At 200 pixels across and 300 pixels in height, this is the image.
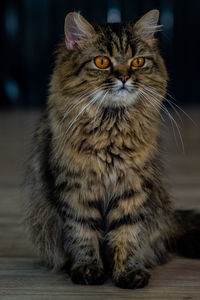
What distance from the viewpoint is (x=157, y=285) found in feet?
6.26

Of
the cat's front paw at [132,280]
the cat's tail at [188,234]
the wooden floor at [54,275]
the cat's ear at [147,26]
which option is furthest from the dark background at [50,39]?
the cat's front paw at [132,280]

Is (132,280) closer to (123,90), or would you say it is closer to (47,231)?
(47,231)

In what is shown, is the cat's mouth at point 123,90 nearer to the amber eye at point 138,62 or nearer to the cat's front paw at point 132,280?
the amber eye at point 138,62

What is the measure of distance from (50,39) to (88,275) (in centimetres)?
487

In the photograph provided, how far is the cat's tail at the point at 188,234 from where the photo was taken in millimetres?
2170

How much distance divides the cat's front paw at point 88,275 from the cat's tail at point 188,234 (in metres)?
0.39

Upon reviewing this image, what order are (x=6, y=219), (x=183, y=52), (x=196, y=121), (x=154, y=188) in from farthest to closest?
1. (x=183, y=52)
2. (x=196, y=121)
3. (x=6, y=219)
4. (x=154, y=188)

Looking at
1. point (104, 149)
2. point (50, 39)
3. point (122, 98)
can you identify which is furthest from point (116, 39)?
point (50, 39)

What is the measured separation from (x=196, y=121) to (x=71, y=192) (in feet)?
12.3

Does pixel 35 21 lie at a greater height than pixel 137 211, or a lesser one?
greater

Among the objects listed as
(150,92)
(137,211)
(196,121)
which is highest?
(150,92)

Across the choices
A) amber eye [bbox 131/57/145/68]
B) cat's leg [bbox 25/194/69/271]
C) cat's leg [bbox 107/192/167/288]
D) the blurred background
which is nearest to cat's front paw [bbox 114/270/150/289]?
cat's leg [bbox 107/192/167/288]

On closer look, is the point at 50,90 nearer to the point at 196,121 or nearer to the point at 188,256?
the point at 188,256

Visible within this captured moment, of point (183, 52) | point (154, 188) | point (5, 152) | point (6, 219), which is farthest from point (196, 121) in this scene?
point (154, 188)
